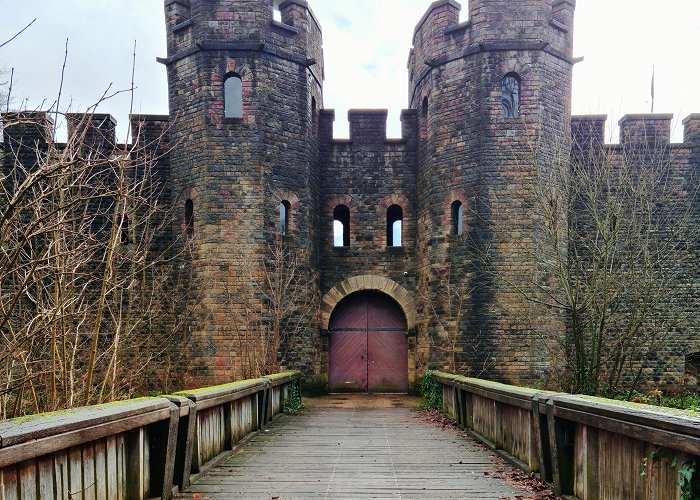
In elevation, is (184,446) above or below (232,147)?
below

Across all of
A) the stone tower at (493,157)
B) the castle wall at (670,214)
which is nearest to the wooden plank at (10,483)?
the stone tower at (493,157)

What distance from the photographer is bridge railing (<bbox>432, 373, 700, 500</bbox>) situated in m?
2.92

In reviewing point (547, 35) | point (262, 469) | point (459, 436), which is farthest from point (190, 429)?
point (547, 35)

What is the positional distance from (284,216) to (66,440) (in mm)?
10246

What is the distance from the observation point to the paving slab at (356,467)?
4523 millimetres

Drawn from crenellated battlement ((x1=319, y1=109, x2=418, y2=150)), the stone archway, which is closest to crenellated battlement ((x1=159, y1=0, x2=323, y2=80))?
crenellated battlement ((x1=319, y1=109, x2=418, y2=150))

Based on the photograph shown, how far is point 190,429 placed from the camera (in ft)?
14.9

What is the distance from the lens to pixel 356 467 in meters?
5.46

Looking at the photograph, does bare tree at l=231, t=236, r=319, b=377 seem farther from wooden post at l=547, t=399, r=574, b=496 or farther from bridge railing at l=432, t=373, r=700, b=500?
wooden post at l=547, t=399, r=574, b=496

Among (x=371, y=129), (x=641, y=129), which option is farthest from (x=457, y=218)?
(x=641, y=129)

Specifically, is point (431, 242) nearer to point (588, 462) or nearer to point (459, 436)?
point (459, 436)

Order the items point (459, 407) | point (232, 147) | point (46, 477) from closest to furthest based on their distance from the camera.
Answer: point (46, 477)
point (459, 407)
point (232, 147)

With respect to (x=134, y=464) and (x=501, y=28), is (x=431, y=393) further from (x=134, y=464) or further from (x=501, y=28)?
(x=501, y=28)

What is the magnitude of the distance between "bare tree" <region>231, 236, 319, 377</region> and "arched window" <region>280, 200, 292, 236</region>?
0.29m
